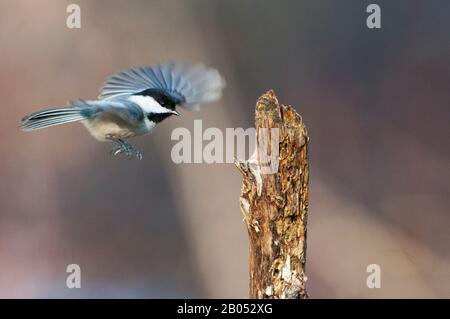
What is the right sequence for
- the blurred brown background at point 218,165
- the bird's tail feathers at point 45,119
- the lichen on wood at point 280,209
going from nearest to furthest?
the lichen on wood at point 280,209
the bird's tail feathers at point 45,119
the blurred brown background at point 218,165

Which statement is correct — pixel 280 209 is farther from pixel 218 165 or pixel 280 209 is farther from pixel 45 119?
pixel 218 165

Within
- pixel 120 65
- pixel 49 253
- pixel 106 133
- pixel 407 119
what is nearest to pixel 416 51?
pixel 407 119

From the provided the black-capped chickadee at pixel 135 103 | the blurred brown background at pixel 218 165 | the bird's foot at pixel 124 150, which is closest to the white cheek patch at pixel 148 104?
the black-capped chickadee at pixel 135 103

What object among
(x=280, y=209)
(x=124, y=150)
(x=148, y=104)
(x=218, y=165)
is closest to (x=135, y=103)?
(x=148, y=104)

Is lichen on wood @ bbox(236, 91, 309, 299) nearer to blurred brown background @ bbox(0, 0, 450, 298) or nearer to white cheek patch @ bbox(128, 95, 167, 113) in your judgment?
white cheek patch @ bbox(128, 95, 167, 113)

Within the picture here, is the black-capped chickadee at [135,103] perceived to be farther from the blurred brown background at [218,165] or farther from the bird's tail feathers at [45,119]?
the blurred brown background at [218,165]

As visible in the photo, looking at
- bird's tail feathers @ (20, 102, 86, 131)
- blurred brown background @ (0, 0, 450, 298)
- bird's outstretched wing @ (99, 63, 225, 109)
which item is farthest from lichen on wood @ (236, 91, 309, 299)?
blurred brown background @ (0, 0, 450, 298)

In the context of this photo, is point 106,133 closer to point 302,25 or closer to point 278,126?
point 278,126
